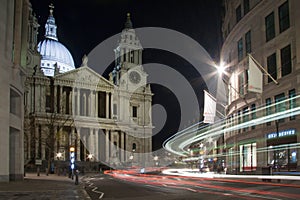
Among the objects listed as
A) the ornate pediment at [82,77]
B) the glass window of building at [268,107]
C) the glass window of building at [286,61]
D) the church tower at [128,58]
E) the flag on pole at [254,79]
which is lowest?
the glass window of building at [268,107]

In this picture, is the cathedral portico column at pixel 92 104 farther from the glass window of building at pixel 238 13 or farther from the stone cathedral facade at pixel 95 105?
the glass window of building at pixel 238 13

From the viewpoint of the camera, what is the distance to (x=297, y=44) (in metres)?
35.2

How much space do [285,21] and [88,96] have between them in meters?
80.1

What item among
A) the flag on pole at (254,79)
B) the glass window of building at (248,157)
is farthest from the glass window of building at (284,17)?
the glass window of building at (248,157)

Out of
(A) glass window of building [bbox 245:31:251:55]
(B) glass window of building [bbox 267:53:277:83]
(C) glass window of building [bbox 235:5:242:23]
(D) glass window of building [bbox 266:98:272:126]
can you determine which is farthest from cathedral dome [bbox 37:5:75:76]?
(D) glass window of building [bbox 266:98:272:126]

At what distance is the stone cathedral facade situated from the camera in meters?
102

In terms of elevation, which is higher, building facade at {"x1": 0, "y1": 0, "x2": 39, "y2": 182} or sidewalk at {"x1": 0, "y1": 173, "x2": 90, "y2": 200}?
building facade at {"x1": 0, "y1": 0, "x2": 39, "y2": 182}

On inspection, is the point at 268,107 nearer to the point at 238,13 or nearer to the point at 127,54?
the point at 238,13

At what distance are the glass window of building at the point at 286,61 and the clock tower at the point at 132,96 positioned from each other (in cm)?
8066

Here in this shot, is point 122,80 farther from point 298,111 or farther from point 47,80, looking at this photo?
point 298,111

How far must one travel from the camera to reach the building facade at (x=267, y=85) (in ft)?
119

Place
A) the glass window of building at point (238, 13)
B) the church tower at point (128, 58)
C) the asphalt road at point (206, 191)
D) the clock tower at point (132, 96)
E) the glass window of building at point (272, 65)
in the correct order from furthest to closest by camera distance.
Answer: the church tower at point (128, 58) → the clock tower at point (132, 96) → the glass window of building at point (238, 13) → the glass window of building at point (272, 65) → the asphalt road at point (206, 191)

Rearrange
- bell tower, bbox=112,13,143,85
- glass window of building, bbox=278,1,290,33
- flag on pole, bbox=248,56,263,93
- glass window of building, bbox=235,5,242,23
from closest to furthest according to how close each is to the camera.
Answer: flag on pole, bbox=248,56,263,93 < glass window of building, bbox=278,1,290,33 < glass window of building, bbox=235,5,242,23 < bell tower, bbox=112,13,143,85

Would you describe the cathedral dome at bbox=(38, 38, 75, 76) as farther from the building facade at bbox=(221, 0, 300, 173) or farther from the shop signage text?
the shop signage text
